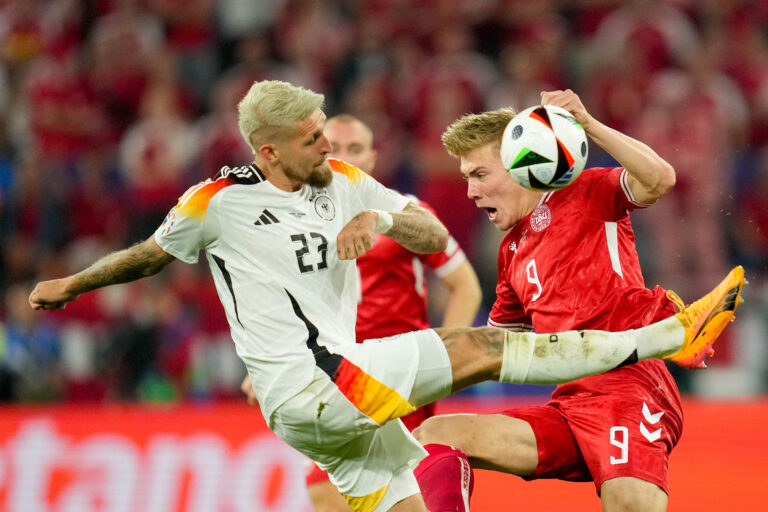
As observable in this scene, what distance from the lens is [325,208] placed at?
176 inches

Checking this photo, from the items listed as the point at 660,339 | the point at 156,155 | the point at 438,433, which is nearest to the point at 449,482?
the point at 438,433

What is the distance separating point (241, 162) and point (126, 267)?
5911 mm

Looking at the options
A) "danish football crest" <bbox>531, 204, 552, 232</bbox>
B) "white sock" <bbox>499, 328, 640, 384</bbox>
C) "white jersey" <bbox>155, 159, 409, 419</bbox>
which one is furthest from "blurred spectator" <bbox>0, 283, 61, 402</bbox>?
"white sock" <bbox>499, 328, 640, 384</bbox>

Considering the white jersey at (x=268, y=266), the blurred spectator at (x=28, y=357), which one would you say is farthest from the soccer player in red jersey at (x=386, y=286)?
the blurred spectator at (x=28, y=357)

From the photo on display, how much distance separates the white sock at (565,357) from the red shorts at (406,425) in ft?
5.19

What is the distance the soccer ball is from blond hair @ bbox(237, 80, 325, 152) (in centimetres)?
84

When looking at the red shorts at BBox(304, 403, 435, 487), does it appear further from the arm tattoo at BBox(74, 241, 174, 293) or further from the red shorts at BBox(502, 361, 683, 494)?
the arm tattoo at BBox(74, 241, 174, 293)

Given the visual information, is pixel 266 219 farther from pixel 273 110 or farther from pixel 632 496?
pixel 632 496

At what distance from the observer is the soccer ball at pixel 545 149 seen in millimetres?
4223

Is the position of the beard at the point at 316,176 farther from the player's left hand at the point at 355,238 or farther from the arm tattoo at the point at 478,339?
the arm tattoo at the point at 478,339

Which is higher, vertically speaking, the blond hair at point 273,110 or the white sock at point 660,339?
the blond hair at point 273,110

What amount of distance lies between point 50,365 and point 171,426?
2.03m

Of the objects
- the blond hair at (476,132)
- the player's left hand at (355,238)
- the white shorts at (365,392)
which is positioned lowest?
the white shorts at (365,392)

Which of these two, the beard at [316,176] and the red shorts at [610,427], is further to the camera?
the beard at [316,176]
